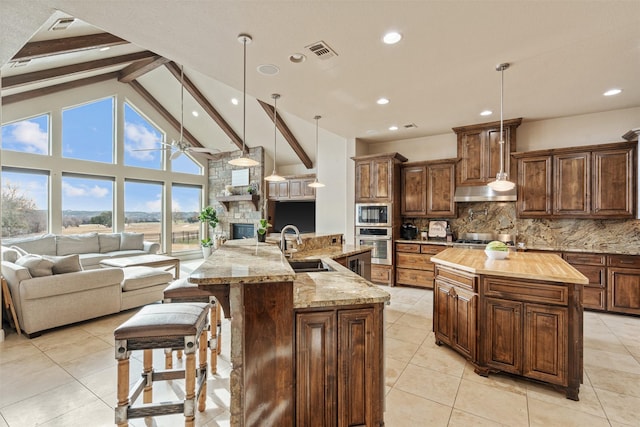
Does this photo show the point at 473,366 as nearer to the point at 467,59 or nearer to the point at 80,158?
the point at 467,59

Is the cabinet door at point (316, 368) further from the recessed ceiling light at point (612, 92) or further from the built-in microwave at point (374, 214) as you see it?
the recessed ceiling light at point (612, 92)

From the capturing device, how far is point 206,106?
734cm

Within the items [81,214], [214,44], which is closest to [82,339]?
[214,44]

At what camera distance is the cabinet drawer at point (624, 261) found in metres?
3.71

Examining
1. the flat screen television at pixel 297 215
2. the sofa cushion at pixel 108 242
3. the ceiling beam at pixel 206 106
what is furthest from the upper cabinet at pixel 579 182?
the sofa cushion at pixel 108 242

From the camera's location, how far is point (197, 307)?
186 centimetres

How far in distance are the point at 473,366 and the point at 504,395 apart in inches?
15.1

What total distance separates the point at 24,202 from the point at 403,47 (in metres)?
7.64

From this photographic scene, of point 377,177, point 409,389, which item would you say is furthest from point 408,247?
point 409,389

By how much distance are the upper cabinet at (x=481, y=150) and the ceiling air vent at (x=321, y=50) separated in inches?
129

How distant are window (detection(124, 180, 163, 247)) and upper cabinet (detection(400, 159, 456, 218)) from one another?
264 inches

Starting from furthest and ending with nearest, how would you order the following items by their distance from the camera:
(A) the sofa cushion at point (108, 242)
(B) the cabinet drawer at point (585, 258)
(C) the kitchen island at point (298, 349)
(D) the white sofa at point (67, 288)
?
(A) the sofa cushion at point (108, 242) < (B) the cabinet drawer at point (585, 258) < (D) the white sofa at point (67, 288) < (C) the kitchen island at point (298, 349)

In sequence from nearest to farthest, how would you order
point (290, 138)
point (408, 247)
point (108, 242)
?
point (408, 247), point (108, 242), point (290, 138)

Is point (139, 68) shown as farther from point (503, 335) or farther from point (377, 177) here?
point (503, 335)
